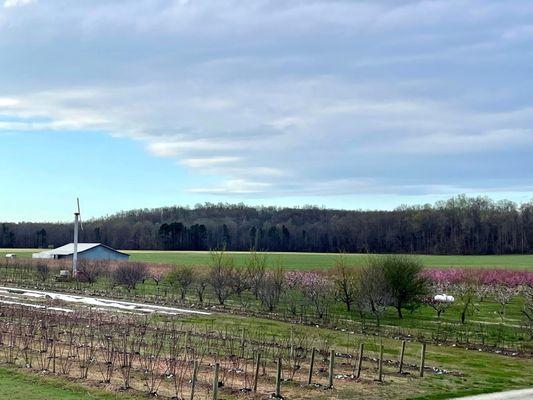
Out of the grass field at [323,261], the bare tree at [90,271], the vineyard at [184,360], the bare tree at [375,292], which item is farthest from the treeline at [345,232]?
the vineyard at [184,360]

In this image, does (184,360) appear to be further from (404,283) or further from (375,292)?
(404,283)

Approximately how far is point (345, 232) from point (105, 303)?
123115 millimetres

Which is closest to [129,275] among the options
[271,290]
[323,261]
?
[271,290]

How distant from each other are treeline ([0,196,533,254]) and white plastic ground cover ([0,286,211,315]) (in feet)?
322

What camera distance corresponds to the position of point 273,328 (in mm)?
35875

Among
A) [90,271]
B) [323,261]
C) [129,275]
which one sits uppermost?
[323,261]

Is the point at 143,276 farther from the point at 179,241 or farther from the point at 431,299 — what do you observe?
the point at 179,241

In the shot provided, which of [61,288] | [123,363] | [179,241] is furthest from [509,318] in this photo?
[179,241]

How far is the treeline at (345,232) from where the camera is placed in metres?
152

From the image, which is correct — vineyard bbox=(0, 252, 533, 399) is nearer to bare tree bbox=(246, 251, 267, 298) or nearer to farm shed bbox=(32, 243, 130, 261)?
bare tree bbox=(246, 251, 267, 298)

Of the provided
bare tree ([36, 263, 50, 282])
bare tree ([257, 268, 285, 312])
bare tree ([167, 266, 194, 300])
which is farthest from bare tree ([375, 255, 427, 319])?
bare tree ([36, 263, 50, 282])

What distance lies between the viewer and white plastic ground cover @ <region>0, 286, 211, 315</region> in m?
41.8

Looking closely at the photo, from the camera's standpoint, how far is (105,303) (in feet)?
148

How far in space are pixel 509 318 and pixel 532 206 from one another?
5291 inches
